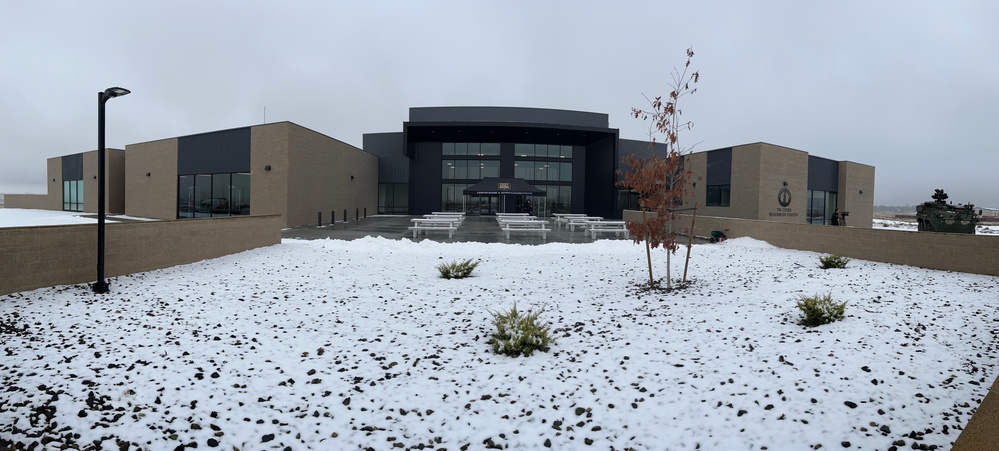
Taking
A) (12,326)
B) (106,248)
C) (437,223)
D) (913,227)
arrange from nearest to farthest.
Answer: (12,326) < (106,248) < (437,223) < (913,227)

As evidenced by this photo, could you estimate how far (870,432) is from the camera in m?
3.57

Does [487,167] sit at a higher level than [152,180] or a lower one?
higher

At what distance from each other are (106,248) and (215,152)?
19.4m

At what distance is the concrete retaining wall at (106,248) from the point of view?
7355 mm

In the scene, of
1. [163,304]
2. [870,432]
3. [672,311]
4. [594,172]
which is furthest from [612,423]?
[594,172]

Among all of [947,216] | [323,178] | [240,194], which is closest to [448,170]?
[323,178]

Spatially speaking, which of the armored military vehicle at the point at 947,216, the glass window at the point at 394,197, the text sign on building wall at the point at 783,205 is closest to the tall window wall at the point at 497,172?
the glass window at the point at 394,197

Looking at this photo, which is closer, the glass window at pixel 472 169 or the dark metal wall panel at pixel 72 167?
the dark metal wall panel at pixel 72 167

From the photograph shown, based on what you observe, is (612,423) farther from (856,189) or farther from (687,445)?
(856,189)

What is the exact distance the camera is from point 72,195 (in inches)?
1522

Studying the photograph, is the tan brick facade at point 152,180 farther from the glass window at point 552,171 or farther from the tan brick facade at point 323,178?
the glass window at point 552,171

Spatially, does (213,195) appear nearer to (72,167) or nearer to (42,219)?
(42,219)

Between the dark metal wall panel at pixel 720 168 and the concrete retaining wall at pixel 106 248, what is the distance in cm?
2831

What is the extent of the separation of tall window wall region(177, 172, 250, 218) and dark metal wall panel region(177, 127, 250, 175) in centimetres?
40
